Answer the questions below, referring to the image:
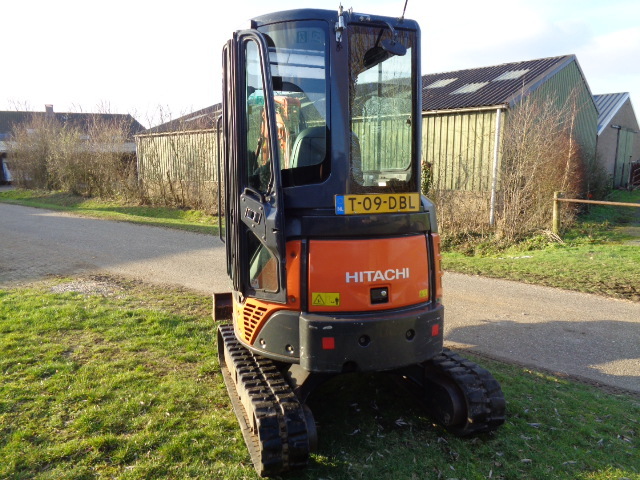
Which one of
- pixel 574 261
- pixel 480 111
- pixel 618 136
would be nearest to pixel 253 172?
pixel 574 261

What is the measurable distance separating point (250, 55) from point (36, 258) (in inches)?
344

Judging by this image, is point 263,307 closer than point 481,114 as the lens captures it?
Yes

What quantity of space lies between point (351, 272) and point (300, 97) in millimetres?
1229

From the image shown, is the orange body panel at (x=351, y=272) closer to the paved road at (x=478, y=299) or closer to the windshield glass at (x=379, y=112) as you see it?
the windshield glass at (x=379, y=112)

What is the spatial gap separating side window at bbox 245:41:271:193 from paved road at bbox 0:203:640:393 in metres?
3.43

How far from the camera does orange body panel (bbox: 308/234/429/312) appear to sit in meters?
3.42

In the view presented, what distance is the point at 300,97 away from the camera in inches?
138

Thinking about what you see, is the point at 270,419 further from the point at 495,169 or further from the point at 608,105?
→ the point at 608,105

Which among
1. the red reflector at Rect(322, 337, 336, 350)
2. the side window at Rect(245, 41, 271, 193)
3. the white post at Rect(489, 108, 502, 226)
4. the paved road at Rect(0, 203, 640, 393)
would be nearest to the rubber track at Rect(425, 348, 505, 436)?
the red reflector at Rect(322, 337, 336, 350)

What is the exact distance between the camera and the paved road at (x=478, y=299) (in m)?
5.66

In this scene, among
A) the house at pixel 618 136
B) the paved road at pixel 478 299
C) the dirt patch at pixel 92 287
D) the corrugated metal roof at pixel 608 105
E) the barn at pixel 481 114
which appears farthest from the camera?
the house at pixel 618 136

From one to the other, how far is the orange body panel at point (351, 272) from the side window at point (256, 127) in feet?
2.08

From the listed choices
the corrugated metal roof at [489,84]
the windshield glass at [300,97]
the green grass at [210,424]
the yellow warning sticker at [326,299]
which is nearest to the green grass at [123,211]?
the corrugated metal roof at [489,84]

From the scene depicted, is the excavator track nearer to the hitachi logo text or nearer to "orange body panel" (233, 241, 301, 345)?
"orange body panel" (233, 241, 301, 345)
